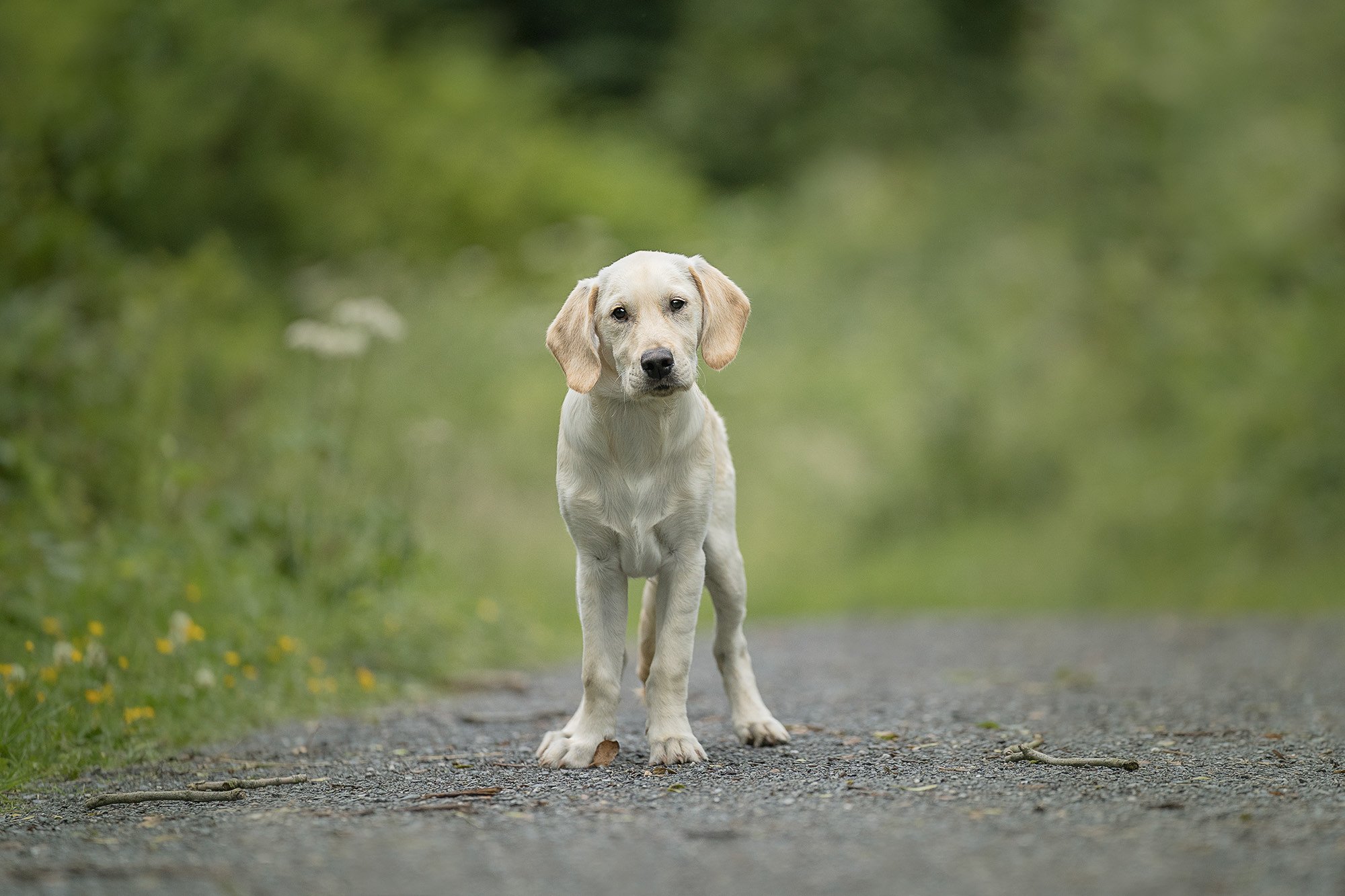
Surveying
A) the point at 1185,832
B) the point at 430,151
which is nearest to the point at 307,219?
the point at 430,151

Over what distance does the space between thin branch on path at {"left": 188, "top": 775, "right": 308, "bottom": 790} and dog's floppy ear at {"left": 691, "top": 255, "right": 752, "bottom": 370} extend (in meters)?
1.89

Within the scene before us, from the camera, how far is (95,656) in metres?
5.62

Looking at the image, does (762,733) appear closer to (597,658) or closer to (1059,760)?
(597,658)

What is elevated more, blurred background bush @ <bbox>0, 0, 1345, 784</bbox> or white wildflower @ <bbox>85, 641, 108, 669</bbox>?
blurred background bush @ <bbox>0, 0, 1345, 784</bbox>

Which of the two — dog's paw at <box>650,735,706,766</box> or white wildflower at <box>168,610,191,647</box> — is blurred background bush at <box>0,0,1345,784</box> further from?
dog's paw at <box>650,735,706,766</box>

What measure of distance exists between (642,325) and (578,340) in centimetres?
24

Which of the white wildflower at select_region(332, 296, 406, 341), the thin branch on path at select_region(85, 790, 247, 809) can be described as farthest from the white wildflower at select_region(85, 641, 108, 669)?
the white wildflower at select_region(332, 296, 406, 341)

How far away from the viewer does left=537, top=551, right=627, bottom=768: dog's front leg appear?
461 cm

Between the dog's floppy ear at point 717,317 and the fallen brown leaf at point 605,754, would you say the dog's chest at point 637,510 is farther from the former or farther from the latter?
the fallen brown leaf at point 605,754

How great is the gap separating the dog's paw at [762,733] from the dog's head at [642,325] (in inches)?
50.6

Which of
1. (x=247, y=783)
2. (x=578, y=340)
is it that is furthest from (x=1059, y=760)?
(x=247, y=783)

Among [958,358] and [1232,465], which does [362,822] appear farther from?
[958,358]

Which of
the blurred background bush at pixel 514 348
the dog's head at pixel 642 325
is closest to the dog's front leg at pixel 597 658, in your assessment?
the dog's head at pixel 642 325

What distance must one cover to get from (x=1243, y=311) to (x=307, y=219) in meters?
9.62
